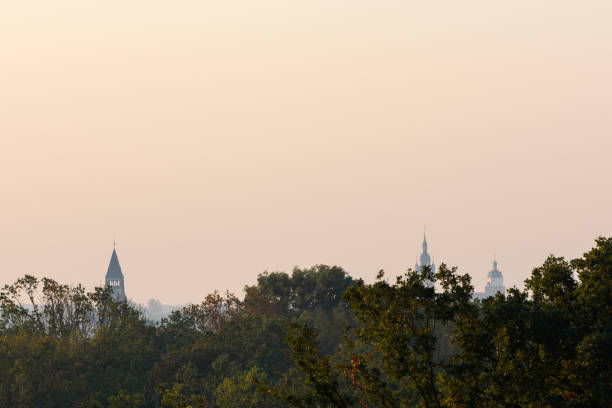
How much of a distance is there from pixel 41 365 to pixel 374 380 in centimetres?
3539

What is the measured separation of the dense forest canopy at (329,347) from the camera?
2684cm

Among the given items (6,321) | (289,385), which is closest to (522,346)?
(289,385)

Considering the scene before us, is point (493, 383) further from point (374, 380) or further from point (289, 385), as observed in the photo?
point (289, 385)

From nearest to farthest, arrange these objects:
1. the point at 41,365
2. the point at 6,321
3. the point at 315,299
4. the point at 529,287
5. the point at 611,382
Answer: the point at 611,382 < the point at 529,287 < the point at 41,365 < the point at 6,321 < the point at 315,299

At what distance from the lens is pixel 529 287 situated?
3225 centimetres

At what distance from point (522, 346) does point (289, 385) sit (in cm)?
Answer: 3503

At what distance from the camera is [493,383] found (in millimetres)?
26469

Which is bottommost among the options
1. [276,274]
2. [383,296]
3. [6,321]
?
→ [383,296]

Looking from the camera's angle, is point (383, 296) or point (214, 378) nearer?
point (383, 296)

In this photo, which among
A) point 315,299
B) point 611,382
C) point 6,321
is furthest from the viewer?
point 315,299

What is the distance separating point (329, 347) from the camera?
3076 inches

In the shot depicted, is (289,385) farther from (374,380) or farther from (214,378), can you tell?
(374,380)

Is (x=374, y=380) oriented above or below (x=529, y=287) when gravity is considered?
below

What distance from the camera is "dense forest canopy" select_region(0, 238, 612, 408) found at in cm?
2684
